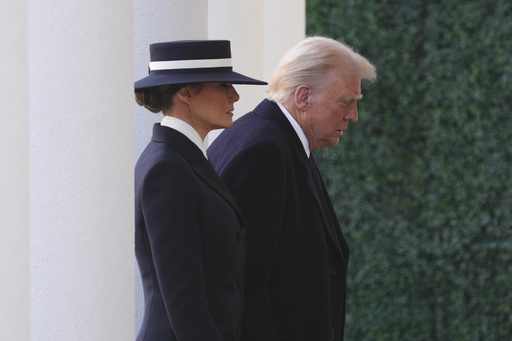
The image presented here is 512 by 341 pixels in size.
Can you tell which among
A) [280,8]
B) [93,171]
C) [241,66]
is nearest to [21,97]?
[93,171]

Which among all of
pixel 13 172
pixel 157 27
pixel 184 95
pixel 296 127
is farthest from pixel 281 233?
pixel 13 172

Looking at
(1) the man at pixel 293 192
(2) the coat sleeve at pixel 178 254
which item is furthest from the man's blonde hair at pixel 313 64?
(2) the coat sleeve at pixel 178 254

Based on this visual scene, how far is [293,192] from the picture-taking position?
3504 millimetres

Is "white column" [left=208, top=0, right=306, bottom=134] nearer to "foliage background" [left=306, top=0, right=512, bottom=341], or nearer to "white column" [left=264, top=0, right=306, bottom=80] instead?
"white column" [left=264, top=0, right=306, bottom=80]

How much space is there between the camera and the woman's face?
10.2 feet

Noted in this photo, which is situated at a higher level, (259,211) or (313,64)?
(313,64)

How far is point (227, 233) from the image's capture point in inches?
117

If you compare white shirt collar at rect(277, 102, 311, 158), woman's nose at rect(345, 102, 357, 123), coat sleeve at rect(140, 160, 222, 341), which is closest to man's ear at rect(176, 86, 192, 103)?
coat sleeve at rect(140, 160, 222, 341)

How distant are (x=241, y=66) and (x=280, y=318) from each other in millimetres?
2209

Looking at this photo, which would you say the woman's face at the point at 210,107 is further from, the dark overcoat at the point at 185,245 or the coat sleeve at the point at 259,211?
the coat sleeve at the point at 259,211

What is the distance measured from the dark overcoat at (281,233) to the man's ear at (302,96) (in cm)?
10

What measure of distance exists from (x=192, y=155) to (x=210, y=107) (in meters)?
0.18

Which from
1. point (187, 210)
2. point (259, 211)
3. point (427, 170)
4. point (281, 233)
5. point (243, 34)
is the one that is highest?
point (243, 34)

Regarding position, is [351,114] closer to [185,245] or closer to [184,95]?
[184,95]
